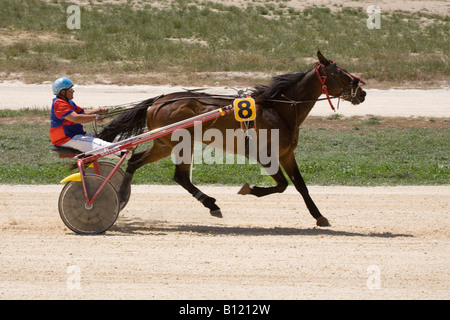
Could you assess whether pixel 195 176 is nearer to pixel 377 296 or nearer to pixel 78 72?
pixel 377 296

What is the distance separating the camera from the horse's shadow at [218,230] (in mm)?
8781

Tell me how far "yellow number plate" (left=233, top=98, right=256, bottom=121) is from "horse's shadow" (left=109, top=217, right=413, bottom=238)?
4.42 ft

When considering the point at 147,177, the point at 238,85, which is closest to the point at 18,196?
the point at 147,177

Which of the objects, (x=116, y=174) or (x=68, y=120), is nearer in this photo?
(x=68, y=120)

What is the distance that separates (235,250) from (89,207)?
1.75 m

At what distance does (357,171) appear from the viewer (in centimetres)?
1288

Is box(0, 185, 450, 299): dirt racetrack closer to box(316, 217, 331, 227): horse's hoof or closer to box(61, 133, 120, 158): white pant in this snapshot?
box(316, 217, 331, 227): horse's hoof

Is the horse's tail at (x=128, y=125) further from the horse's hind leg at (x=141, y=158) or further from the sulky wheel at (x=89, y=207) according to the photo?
the sulky wheel at (x=89, y=207)

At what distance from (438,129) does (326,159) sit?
456 cm

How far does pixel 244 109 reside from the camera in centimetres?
866

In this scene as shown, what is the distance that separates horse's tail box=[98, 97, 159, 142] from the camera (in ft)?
30.8

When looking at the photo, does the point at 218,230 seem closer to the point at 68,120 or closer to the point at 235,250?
the point at 235,250

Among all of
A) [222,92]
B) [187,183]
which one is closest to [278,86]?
[187,183]

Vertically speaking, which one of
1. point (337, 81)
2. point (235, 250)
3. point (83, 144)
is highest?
point (337, 81)
